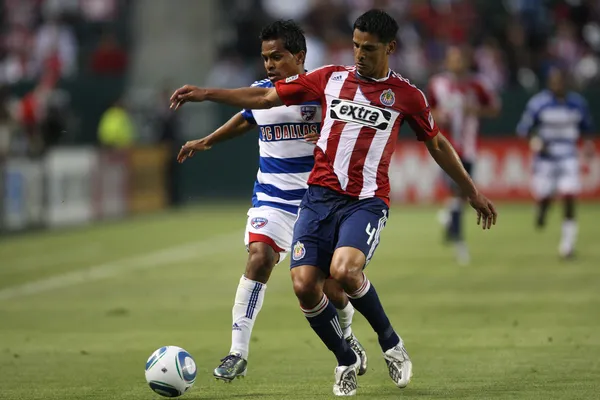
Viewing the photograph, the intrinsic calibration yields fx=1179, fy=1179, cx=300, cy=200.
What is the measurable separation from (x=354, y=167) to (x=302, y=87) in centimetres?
61

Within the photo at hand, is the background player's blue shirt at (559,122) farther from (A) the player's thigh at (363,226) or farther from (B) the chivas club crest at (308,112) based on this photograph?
(A) the player's thigh at (363,226)

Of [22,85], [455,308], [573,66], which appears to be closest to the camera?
[455,308]

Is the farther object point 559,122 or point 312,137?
point 559,122

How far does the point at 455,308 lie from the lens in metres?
11.6

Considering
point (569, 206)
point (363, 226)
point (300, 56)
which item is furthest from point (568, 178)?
point (363, 226)

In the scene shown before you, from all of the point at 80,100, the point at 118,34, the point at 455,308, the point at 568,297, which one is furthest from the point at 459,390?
the point at 118,34

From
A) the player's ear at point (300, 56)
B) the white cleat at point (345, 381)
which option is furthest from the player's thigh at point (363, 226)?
the player's ear at point (300, 56)

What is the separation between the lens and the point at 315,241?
24.0 feet

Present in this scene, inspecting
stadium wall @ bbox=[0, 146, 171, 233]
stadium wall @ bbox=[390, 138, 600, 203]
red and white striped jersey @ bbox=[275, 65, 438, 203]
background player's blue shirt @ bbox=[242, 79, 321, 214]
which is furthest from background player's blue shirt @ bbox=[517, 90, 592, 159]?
red and white striped jersey @ bbox=[275, 65, 438, 203]

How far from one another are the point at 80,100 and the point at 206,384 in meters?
22.0

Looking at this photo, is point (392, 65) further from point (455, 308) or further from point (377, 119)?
point (377, 119)

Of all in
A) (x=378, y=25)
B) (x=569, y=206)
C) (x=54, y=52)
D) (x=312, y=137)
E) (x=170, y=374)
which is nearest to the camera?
(x=170, y=374)

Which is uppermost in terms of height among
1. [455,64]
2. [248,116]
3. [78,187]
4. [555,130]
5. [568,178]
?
[248,116]

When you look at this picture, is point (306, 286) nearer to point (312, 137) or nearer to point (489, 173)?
point (312, 137)
